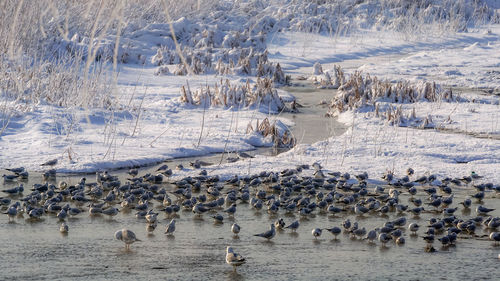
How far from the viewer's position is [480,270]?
25.5 feet

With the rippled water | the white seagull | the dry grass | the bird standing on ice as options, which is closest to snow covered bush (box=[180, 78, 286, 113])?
the dry grass

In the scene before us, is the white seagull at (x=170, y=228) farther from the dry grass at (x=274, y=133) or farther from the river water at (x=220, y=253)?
the dry grass at (x=274, y=133)

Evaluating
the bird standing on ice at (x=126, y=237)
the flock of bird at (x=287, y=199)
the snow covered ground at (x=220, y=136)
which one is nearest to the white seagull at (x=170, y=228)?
the flock of bird at (x=287, y=199)

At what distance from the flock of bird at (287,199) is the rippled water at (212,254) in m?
0.15

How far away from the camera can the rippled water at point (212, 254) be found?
7.55 metres

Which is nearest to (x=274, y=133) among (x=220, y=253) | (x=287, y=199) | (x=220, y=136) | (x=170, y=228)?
(x=220, y=136)

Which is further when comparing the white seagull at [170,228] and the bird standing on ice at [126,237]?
the white seagull at [170,228]

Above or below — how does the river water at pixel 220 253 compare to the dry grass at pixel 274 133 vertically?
above

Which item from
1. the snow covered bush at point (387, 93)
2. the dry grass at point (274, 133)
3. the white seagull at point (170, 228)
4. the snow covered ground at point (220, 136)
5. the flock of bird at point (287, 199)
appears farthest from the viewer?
the snow covered bush at point (387, 93)

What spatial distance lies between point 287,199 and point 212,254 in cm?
275

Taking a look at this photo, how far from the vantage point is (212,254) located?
27.1 ft

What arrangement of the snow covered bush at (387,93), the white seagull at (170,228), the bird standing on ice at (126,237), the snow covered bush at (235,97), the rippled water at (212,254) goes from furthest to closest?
1. the snow covered bush at (387,93)
2. the snow covered bush at (235,97)
3. the white seagull at (170,228)
4. the bird standing on ice at (126,237)
5. the rippled water at (212,254)

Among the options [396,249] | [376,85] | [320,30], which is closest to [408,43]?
[320,30]

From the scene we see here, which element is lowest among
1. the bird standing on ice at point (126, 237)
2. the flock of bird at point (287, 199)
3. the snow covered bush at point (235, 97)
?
the snow covered bush at point (235, 97)
